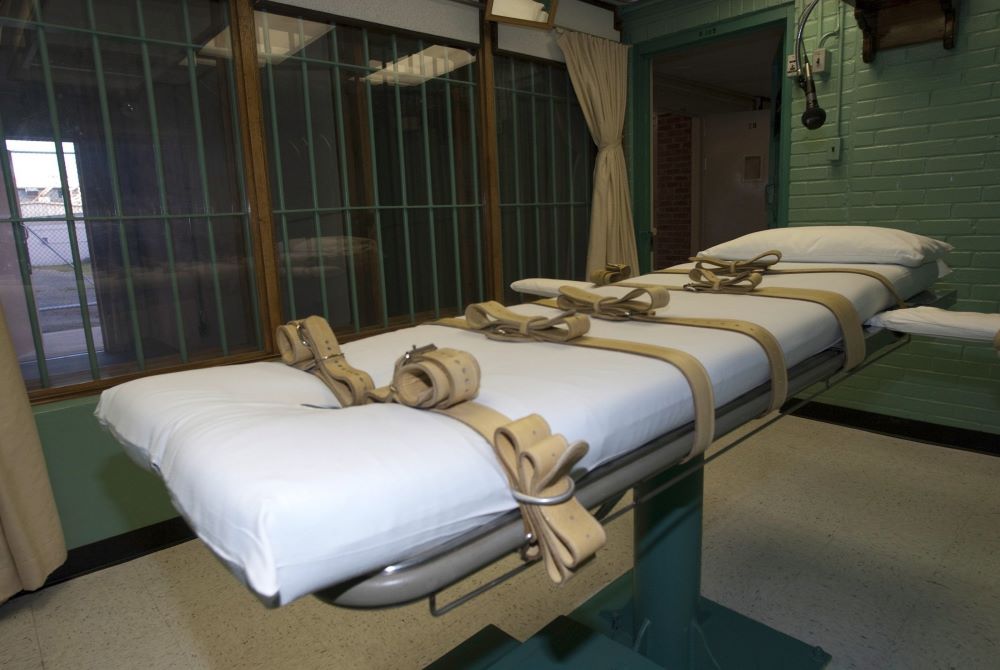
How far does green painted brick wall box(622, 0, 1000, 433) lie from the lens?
263cm

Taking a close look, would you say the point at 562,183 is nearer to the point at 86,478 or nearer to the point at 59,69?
the point at 59,69

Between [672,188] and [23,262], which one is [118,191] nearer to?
[23,262]

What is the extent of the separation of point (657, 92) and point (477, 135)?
298 cm

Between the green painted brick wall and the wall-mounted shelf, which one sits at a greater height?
the wall-mounted shelf

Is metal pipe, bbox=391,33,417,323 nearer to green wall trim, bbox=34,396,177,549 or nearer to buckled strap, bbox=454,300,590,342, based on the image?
green wall trim, bbox=34,396,177,549

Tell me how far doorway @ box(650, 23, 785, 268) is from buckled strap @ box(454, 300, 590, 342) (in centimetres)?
458

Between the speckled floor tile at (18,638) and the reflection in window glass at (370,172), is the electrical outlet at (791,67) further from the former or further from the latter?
the speckled floor tile at (18,638)

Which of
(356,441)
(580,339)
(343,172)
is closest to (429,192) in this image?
(343,172)

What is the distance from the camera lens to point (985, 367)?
9.02 feet

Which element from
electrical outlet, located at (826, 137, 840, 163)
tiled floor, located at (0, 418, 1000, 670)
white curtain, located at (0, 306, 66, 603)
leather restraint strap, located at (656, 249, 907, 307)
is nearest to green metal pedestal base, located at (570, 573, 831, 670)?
tiled floor, located at (0, 418, 1000, 670)

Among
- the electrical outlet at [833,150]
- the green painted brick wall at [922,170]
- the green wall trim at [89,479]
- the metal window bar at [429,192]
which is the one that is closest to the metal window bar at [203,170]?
the green wall trim at [89,479]

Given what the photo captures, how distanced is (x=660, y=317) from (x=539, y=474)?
742 mm

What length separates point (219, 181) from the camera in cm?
239

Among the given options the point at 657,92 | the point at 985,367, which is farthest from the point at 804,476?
the point at 657,92
